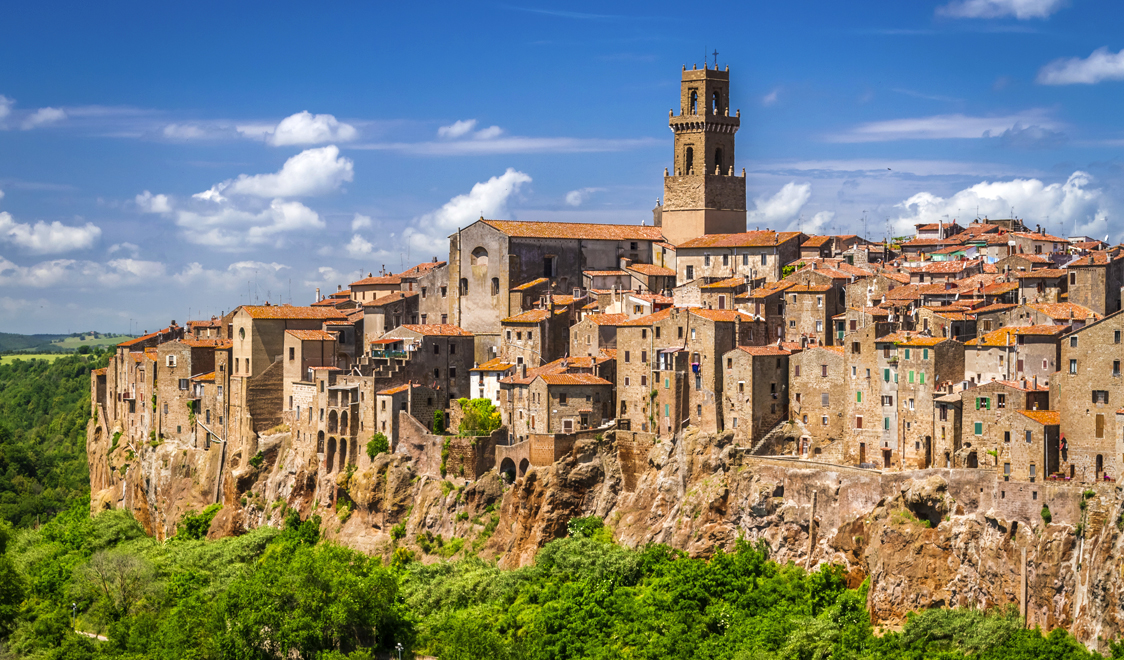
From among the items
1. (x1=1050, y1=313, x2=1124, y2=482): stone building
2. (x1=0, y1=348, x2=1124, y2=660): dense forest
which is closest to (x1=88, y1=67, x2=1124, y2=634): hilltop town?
(x1=1050, y1=313, x2=1124, y2=482): stone building

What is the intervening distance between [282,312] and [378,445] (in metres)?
13.0

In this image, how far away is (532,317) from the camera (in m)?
91.1

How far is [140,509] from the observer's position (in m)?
103

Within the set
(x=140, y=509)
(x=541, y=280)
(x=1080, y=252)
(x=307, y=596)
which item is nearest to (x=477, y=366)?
(x=541, y=280)

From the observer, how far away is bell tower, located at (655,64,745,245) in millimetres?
103812

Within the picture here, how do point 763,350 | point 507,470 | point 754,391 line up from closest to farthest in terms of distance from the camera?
point 754,391 < point 763,350 < point 507,470

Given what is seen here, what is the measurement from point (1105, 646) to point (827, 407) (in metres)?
19.2

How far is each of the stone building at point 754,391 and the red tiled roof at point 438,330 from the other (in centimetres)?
1970

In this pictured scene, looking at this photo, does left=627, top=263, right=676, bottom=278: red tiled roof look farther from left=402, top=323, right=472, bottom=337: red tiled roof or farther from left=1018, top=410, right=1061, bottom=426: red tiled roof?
left=1018, top=410, right=1061, bottom=426: red tiled roof

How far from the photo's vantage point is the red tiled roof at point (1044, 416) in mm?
66062

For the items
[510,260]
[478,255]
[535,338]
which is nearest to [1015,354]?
[535,338]

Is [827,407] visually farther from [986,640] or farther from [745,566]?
[986,640]

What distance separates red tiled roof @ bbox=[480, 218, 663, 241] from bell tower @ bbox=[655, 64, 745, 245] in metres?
1.69

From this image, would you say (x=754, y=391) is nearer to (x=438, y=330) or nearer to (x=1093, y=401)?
(x=1093, y=401)
